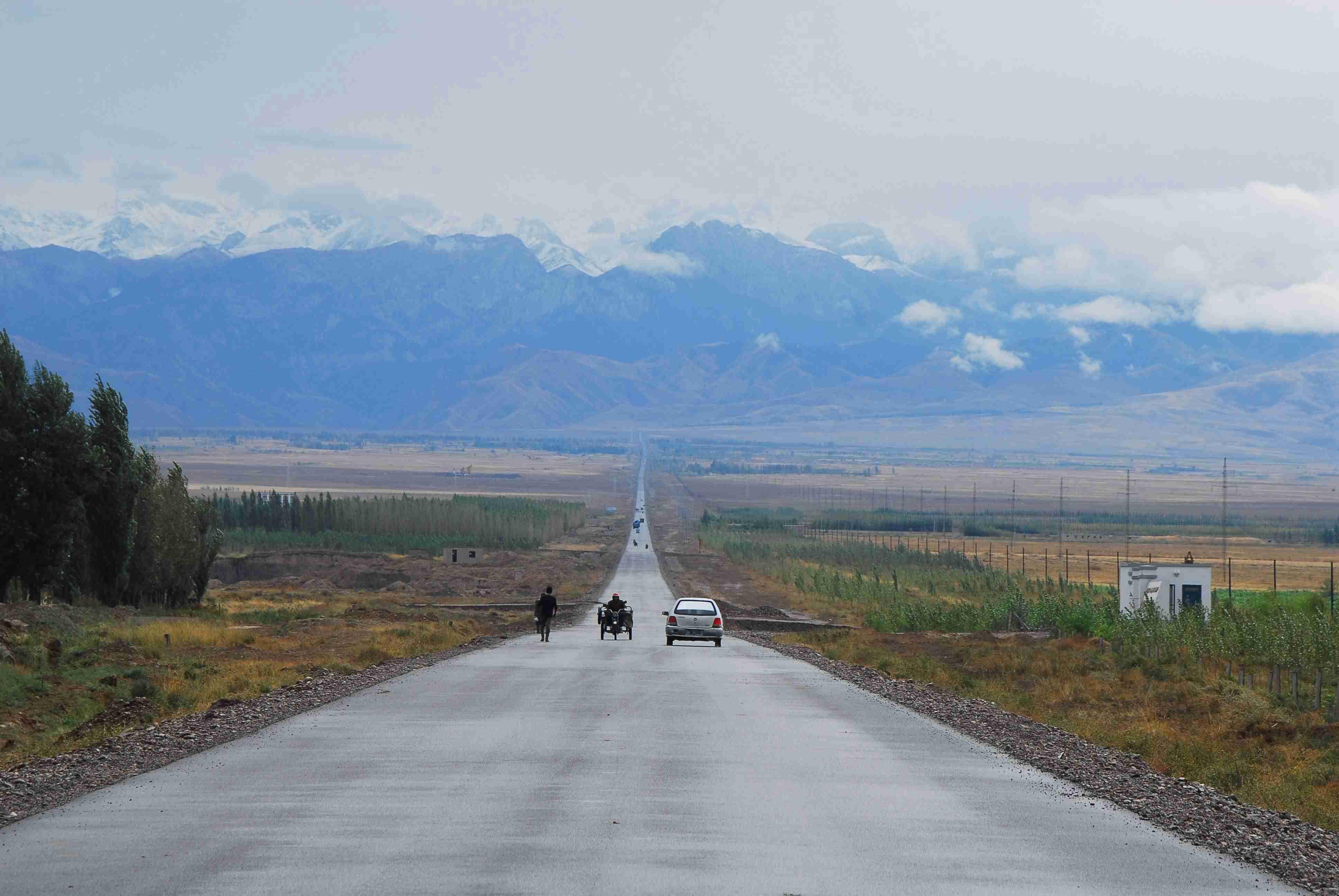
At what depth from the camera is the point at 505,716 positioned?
21.1 meters

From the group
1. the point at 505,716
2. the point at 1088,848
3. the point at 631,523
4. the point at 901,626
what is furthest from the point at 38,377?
the point at 631,523

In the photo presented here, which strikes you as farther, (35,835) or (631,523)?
(631,523)

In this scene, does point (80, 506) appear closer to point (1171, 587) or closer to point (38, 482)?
point (38, 482)

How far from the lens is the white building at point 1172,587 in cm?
6056

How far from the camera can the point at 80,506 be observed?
2178 inches

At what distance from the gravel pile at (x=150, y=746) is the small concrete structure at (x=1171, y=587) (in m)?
40.6

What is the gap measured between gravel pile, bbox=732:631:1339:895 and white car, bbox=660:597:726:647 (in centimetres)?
1856

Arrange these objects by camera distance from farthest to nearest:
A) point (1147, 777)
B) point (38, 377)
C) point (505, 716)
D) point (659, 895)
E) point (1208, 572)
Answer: point (1208, 572) → point (38, 377) → point (505, 716) → point (1147, 777) → point (659, 895)

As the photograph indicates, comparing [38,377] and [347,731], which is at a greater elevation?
[38,377]

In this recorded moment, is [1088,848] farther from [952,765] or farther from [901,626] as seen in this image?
[901,626]

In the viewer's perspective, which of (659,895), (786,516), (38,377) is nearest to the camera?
(659,895)

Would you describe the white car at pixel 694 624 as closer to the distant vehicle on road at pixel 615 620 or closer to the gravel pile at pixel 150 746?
the distant vehicle on road at pixel 615 620

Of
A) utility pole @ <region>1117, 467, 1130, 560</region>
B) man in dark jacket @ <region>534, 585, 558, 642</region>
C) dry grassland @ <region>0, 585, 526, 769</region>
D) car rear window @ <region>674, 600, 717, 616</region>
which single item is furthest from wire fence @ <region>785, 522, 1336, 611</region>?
dry grassland @ <region>0, 585, 526, 769</region>

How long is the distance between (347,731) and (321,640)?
2456cm
